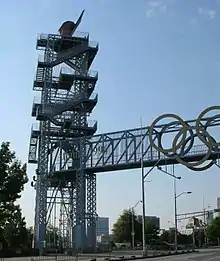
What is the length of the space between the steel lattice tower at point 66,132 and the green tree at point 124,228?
59501 millimetres

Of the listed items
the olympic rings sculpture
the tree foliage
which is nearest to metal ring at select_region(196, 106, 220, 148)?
the olympic rings sculpture

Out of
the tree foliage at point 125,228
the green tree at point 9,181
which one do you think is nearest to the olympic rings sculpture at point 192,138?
the green tree at point 9,181

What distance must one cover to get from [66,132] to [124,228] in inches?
2681

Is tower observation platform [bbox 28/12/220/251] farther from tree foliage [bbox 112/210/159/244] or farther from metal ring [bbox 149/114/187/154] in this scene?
tree foliage [bbox 112/210/159/244]

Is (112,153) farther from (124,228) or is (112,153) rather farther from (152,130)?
(124,228)

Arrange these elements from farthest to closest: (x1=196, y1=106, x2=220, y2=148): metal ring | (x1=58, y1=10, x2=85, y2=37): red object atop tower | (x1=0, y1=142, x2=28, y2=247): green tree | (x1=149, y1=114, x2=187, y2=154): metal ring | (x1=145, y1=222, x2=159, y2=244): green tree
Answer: (x1=145, y1=222, x2=159, y2=244): green tree < (x1=58, y1=10, x2=85, y2=37): red object atop tower < (x1=149, y1=114, x2=187, y2=154): metal ring < (x1=196, y1=106, x2=220, y2=148): metal ring < (x1=0, y1=142, x2=28, y2=247): green tree

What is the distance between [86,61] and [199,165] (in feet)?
109

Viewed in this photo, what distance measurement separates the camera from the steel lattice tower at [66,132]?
79.4 metres

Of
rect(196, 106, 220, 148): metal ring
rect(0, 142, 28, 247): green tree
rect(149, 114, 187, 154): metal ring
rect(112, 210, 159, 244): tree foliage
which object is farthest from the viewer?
rect(112, 210, 159, 244): tree foliage

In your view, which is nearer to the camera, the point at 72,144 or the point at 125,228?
the point at 72,144

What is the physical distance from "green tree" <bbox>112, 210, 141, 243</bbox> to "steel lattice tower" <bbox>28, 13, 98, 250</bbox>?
59.5 metres

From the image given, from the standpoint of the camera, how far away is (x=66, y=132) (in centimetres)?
8575

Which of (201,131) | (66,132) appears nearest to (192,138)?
(201,131)

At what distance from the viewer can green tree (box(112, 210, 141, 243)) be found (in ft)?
477
